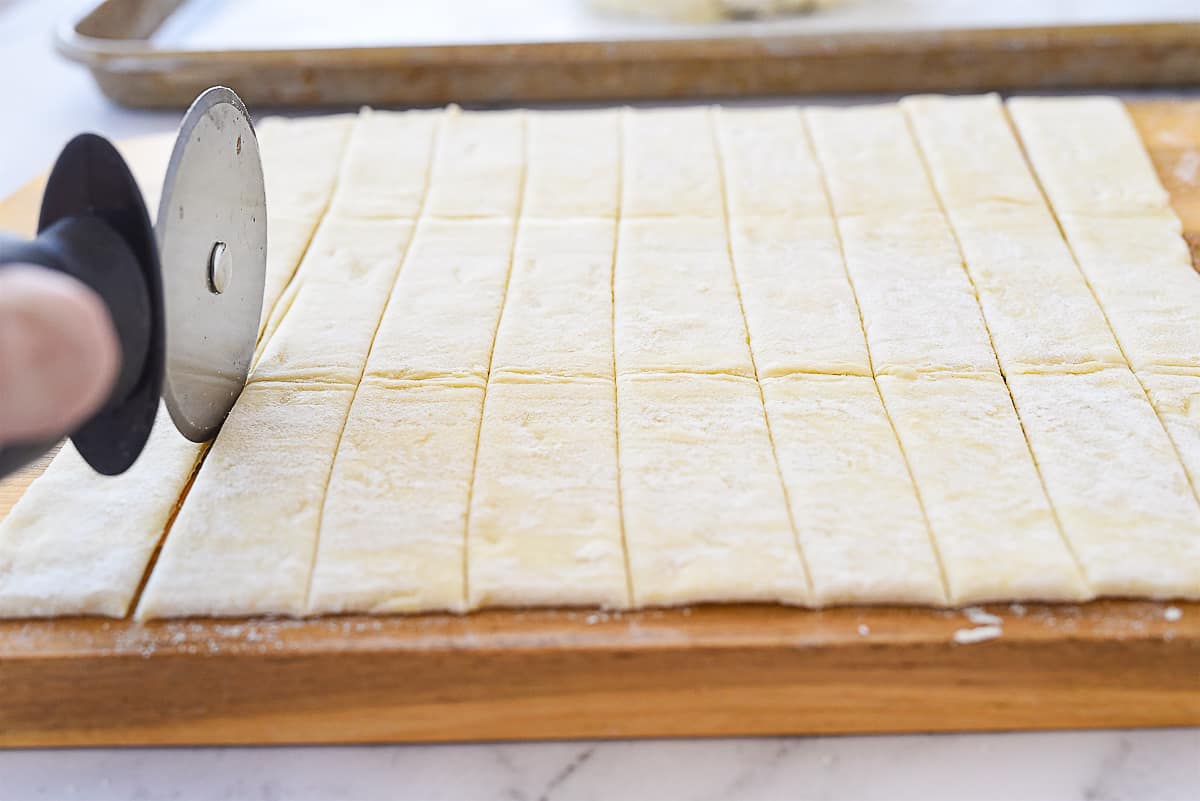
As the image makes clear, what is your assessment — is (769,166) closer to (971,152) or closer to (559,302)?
(971,152)

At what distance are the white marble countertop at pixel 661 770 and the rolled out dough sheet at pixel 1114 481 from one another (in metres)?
0.22

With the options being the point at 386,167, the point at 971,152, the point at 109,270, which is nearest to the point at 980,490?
the point at 971,152

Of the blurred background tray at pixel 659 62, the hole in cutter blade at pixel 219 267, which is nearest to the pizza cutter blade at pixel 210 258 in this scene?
the hole in cutter blade at pixel 219 267

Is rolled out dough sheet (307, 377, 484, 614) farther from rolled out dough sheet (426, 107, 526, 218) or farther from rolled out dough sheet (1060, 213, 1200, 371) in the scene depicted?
rolled out dough sheet (1060, 213, 1200, 371)

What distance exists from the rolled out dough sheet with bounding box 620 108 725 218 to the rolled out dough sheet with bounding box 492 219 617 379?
0.38 feet

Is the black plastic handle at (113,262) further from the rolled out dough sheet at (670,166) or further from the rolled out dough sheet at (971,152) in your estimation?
the rolled out dough sheet at (971,152)

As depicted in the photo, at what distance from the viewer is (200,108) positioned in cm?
133

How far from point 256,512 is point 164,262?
1.12 feet

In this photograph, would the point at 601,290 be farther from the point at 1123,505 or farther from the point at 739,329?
the point at 1123,505

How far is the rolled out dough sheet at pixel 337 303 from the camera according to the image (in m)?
1.62

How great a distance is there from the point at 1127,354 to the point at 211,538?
1392mm

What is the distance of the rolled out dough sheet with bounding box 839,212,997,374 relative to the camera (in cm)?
162

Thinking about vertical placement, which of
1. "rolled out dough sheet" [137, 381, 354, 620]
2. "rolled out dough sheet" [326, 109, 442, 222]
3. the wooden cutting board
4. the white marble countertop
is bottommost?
the white marble countertop

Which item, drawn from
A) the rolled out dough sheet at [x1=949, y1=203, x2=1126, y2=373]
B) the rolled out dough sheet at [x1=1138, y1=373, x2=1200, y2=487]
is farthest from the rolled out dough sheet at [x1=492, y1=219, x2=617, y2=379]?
the rolled out dough sheet at [x1=1138, y1=373, x2=1200, y2=487]
